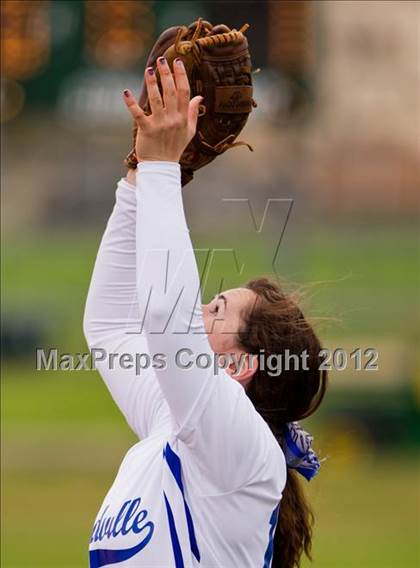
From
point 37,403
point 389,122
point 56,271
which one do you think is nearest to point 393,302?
point 389,122

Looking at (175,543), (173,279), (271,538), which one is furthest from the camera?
(271,538)

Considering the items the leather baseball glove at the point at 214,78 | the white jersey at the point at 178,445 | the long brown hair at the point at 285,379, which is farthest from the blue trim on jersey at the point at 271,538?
the leather baseball glove at the point at 214,78

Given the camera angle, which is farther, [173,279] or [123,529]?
[123,529]

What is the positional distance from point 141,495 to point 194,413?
0.29 meters

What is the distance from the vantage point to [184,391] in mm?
2191

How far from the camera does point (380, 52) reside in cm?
2334

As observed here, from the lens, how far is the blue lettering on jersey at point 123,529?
237cm

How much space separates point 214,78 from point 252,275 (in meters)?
12.1

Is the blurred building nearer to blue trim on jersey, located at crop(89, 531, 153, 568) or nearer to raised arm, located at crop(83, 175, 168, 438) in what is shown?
raised arm, located at crop(83, 175, 168, 438)

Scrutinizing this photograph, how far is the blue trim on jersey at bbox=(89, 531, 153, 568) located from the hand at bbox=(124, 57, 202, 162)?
73 centimetres

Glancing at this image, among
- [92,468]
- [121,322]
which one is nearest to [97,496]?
[92,468]

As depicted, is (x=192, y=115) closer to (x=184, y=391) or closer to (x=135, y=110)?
(x=135, y=110)

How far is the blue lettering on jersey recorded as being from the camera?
2.37m

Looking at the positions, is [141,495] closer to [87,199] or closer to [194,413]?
[194,413]
